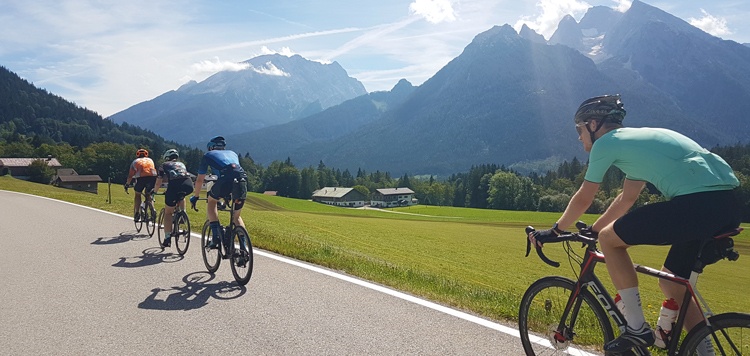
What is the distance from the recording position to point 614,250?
4.38 metres

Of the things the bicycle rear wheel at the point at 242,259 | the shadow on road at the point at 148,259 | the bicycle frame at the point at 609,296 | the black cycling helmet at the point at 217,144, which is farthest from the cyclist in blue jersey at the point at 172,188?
the bicycle frame at the point at 609,296

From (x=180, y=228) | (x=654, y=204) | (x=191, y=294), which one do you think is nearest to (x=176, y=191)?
(x=180, y=228)

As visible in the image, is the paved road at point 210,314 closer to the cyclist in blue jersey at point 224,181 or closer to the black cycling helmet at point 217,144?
the cyclist in blue jersey at point 224,181

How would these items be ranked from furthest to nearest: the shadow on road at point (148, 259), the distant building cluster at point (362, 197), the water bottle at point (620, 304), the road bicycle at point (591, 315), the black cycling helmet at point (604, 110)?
the distant building cluster at point (362, 197), the shadow on road at point (148, 259), the black cycling helmet at point (604, 110), the water bottle at point (620, 304), the road bicycle at point (591, 315)

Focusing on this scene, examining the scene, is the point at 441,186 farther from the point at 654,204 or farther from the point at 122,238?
the point at 654,204

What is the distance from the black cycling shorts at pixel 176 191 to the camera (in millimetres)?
11945

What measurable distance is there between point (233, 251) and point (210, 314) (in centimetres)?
207

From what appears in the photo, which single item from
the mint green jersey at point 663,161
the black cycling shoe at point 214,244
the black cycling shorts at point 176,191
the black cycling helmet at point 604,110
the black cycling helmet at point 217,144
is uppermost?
the black cycling helmet at point 604,110

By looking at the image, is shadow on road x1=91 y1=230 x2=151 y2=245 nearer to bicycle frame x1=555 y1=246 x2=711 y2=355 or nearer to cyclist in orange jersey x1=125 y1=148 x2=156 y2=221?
cyclist in orange jersey x1=125 y1=148 x2=156 y2=221

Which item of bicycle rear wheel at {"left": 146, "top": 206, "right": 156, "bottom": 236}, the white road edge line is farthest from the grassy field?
bicycle rear wheel at {"left": 146, "top": 206, "right": 156, "bottom": 236}

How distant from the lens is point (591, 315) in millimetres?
4859

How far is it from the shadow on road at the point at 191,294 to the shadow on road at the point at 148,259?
78.6 inches

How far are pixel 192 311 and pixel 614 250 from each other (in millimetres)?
5664

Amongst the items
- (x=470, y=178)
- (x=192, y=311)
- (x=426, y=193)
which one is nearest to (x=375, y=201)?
(x=426, y=193)
